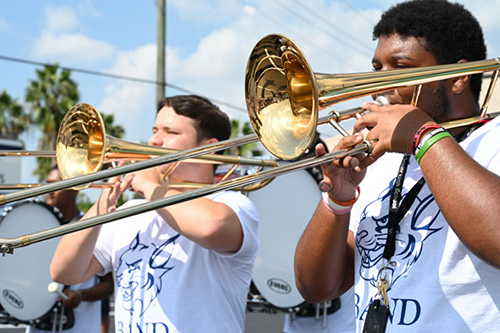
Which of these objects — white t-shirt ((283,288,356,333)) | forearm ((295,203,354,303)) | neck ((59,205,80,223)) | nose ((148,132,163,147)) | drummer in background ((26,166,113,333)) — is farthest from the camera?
neck ((59,205,80,223))

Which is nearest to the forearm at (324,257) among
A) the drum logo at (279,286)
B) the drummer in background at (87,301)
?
the drum logo at (279,286)

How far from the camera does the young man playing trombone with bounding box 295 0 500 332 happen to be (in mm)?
1434

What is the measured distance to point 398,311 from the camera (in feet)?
5.18

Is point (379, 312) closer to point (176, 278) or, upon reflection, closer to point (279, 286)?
point (176, 278)

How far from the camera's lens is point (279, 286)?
12.2 ft

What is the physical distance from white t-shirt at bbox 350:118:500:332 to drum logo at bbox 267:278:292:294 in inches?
77.0

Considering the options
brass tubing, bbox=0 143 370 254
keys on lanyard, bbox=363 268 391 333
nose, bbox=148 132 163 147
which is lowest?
keys on lanyard, bbox=363 268 391 333

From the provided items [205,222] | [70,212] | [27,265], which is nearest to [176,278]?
[205,222]

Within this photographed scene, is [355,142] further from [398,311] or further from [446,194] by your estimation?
[398,311]

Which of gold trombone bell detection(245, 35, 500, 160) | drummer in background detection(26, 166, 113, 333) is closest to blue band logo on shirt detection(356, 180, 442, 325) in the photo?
gold trombone bell detection(245, 35, 500, 160)

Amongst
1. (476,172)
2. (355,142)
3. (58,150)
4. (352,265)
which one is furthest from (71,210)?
(476,172)

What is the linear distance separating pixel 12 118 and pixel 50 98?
11.0ft

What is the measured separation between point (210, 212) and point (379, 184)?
78 centimetres

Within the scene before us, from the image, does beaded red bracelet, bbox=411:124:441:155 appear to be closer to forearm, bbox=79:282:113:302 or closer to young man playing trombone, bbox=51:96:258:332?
young man playing trombone, bbox=51:96:258:332
